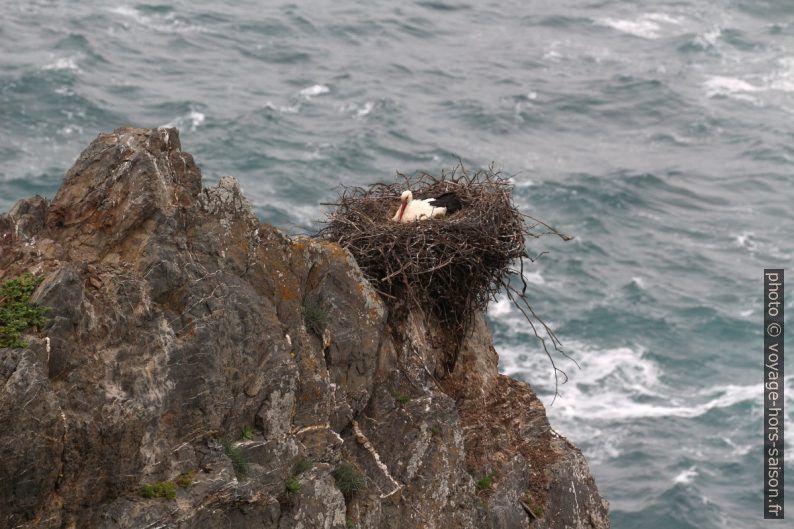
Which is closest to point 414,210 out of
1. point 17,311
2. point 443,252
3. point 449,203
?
point 449,203

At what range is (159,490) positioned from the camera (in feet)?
44.7

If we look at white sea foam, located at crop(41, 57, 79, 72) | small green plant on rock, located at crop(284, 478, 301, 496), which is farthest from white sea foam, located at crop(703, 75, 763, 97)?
small green plant on rock, located at crop(284, 478, 301, 496)

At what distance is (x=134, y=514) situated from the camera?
1333 centimetres

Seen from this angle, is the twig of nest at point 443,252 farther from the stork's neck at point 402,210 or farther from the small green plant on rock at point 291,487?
the small green plant on rock at point 291,487

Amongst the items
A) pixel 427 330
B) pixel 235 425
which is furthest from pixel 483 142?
pixel 235 425

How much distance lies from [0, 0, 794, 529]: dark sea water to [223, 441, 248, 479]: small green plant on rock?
99.6ft

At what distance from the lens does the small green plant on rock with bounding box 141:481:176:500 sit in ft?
44.4

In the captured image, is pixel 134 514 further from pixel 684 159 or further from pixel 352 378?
pixel 684 159

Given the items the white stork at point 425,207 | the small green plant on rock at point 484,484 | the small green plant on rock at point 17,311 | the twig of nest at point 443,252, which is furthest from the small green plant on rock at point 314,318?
the small green plant on rock at point 17,311

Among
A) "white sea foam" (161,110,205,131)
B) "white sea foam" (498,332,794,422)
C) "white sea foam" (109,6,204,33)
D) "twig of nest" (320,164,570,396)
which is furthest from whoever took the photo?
"white sea foam" (109,6,204,33)

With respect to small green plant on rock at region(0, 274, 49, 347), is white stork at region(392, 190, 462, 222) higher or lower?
lower

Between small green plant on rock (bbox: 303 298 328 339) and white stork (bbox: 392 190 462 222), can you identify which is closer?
small green plant on rock (bbox: 303 298 328 339)

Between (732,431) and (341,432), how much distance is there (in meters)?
36.2

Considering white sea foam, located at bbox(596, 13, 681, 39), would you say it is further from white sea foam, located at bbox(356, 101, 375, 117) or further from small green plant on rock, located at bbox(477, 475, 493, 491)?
small green plant on rock, located at bbox(477, 475, 493, 491)
